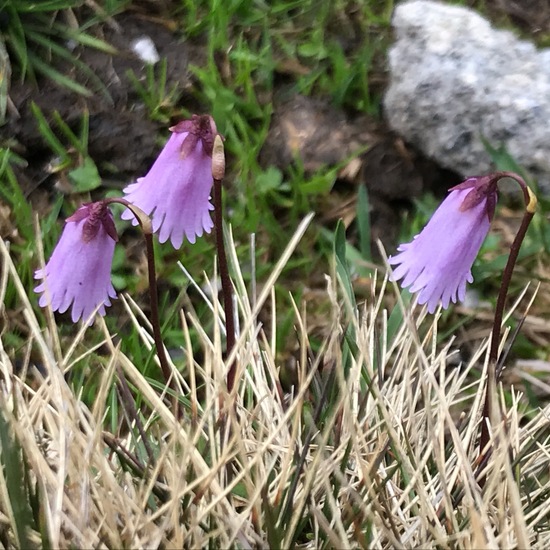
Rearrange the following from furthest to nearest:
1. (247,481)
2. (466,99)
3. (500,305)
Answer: (466,99) < (500,305) < (247,481)

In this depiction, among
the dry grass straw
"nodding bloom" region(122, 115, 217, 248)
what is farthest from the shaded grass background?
"nodding bloom" region(122, 115, 217, 248)

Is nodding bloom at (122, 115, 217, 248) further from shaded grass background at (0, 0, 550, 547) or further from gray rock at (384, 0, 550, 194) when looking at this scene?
gray rock at (384, 0, 550, 194)

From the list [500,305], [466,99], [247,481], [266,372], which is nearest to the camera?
[247,481]

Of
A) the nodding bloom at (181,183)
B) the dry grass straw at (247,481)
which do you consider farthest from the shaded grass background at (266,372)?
the nodding bloom at (181,183)

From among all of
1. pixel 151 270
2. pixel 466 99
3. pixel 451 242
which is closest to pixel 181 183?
pixel 151 270

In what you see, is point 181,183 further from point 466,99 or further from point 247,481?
point 466,99

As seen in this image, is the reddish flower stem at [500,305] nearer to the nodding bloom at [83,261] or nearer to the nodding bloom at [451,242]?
the nodding bloom at [451,242]
